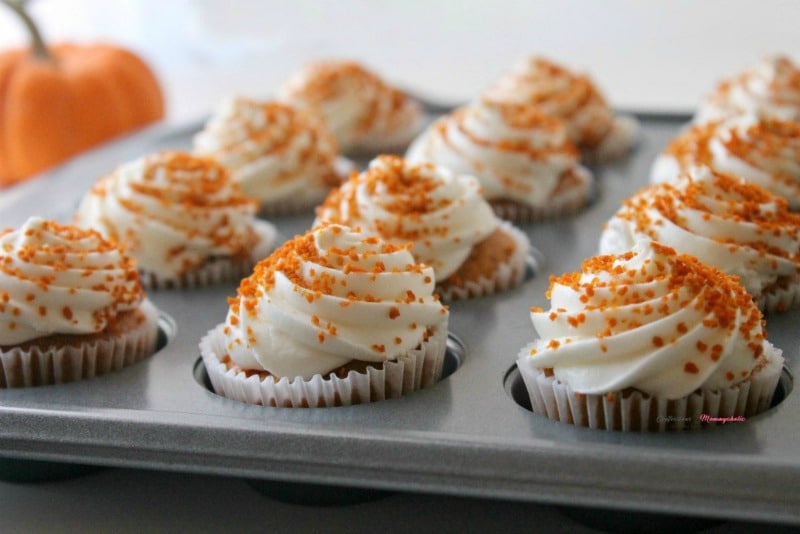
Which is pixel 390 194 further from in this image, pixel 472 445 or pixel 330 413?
pixel 472 445

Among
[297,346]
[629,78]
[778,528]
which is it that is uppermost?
[297,346]

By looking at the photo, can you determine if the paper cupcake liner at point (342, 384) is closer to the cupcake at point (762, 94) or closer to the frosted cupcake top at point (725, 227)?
the frosted cupcake top at point (725, 227)

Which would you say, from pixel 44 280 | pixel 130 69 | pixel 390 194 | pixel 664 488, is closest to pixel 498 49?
pixel 130 69

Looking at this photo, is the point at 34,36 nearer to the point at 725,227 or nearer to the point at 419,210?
the point at 419,210

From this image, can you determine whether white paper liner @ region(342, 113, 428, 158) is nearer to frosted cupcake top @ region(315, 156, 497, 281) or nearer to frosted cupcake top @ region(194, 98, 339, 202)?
frosted cupcake top @ region(194, 98, 339, 202)

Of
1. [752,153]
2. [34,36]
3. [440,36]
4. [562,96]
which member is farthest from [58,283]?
[440,36]

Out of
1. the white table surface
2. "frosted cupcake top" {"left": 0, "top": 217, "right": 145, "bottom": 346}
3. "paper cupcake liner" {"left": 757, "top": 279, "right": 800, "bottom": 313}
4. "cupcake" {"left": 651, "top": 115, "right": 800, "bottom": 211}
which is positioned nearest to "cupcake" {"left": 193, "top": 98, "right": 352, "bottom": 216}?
"frosted cupcake top" {"left": 0, "top": 217, "right": 145, "bottom": 346}
